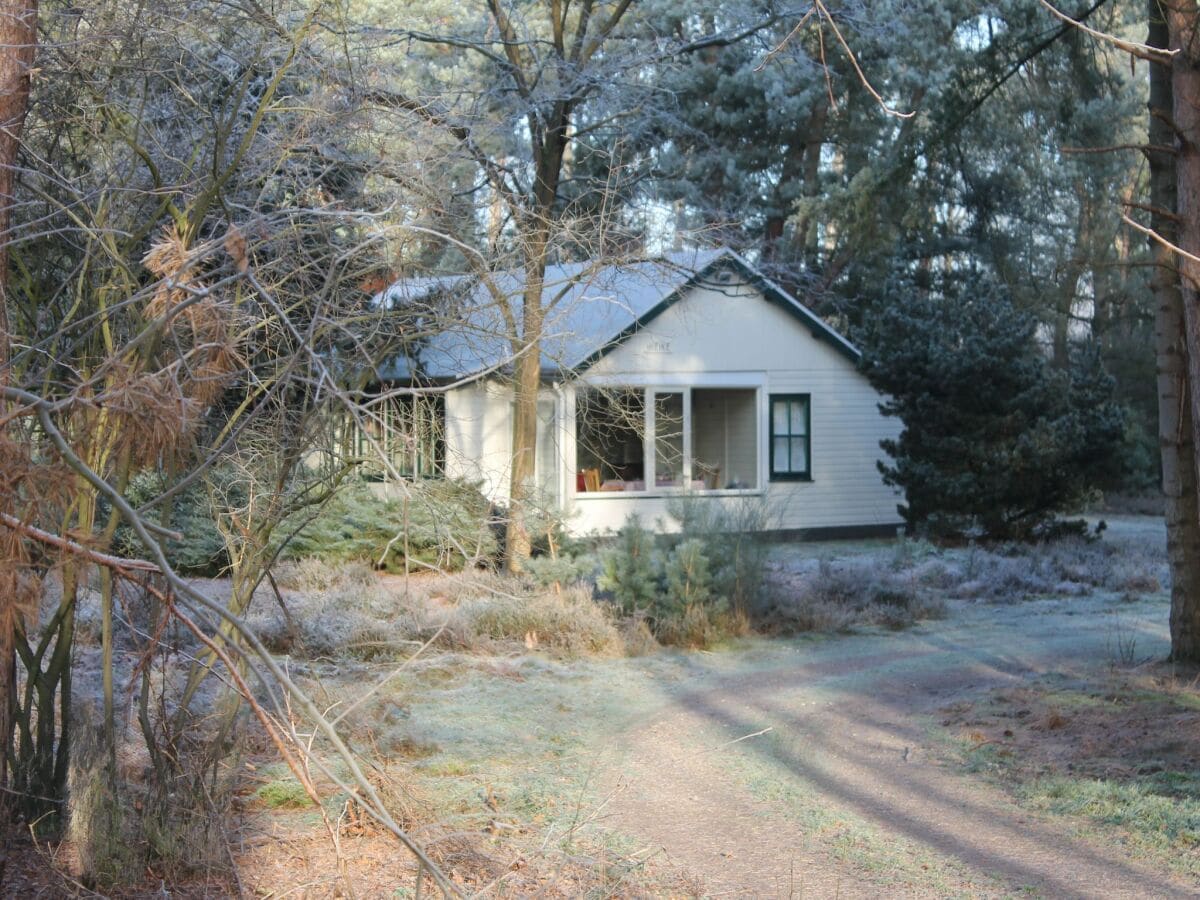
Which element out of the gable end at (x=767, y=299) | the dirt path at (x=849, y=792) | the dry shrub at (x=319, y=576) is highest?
the gable end at (x=767, y=299)

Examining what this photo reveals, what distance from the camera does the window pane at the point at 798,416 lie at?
2059 centimetres

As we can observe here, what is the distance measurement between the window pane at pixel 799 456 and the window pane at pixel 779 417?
0.95 ft

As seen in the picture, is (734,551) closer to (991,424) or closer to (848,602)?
(848,602)

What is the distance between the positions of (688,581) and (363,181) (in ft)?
18.4

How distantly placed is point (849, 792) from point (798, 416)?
13855 mm

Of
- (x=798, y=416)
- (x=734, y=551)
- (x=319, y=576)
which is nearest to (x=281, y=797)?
(x=734, y=551)

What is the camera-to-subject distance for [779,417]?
67.5 feet

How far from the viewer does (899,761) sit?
781cm

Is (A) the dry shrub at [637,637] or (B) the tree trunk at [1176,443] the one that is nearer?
(B) the tree trunk at [1176,443]

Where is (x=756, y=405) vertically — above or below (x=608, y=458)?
above

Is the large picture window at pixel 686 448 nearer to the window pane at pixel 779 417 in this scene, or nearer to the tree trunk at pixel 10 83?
the window pane at pixel 779 417

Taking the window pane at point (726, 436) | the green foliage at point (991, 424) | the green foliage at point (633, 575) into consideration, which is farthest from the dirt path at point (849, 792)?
the window pane at point (726, 436)

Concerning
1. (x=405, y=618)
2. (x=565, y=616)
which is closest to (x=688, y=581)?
(x=565, y=616)

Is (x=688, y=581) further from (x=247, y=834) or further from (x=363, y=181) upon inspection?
(x=247, y=834)
